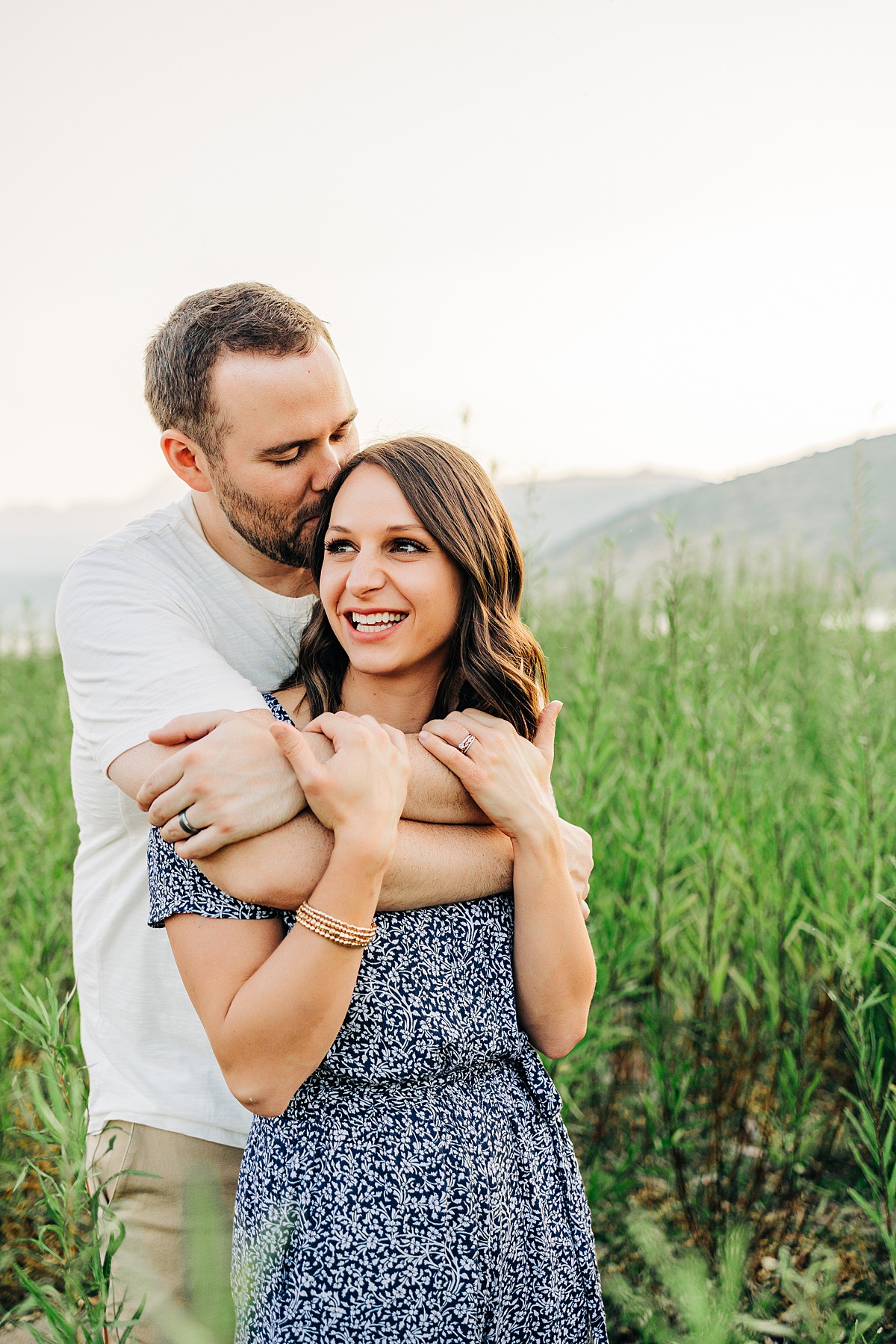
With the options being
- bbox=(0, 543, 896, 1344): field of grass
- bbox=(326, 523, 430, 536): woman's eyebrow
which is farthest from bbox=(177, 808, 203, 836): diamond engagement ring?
bbox=(0, 543, 896, 1344): field of grass

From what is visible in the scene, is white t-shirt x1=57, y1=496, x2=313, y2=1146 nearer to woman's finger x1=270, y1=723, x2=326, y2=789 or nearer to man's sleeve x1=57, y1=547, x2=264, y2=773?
man's sleeve x1=57, y1=547, x2=264, y2=773

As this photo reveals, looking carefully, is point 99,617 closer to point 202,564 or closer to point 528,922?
point 202,564

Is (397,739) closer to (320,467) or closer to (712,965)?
(320,467)

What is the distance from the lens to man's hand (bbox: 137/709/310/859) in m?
1.29

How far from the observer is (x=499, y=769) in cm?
153

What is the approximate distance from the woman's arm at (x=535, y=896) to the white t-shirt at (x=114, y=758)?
1.23 feet

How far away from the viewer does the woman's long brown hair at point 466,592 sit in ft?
5.41

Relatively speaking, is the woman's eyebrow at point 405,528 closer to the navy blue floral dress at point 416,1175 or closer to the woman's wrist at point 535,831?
the woman's wrist at point 535,831

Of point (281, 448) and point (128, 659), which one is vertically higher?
point (281, 448)

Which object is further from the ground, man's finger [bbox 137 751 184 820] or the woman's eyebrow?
the woman's eyebrow

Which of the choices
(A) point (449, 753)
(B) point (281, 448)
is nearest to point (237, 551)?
(B) point (281, 448)

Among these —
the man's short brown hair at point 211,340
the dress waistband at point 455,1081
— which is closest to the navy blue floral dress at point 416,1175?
the dress waistband at point 455,1081

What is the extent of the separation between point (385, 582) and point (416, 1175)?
0.91 meters

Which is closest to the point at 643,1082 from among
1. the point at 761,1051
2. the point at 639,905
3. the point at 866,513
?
the point at 761,1051
